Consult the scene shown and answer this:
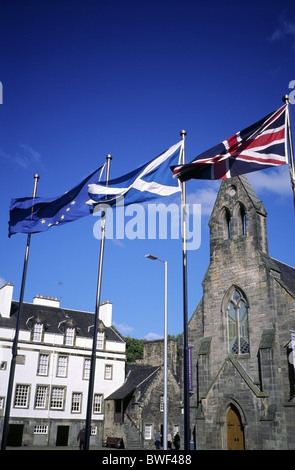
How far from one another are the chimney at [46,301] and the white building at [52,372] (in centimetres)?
12

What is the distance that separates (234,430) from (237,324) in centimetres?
634

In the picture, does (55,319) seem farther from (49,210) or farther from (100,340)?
(49,210)

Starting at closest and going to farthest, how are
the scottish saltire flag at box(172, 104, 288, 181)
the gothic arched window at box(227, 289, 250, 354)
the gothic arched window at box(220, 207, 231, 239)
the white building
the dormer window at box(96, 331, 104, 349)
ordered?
the scottish saltire flag at box(172, 104, 288, 181)
the gothic arched window at box(227, 289, 250, 354)
the gothic arched window at box(220, 207, 231, 239)
the white building
the dormer window at box(96, 331, 104, 349)

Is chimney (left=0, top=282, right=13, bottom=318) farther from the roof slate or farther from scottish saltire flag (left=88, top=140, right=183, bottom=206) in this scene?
scottish saltire flag (left=88, top=140, right=183, bottom=206)

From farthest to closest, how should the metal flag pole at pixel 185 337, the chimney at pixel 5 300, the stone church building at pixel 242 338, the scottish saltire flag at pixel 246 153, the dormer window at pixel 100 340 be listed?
the dormer window at pixel 100 340, the chimney at pixel 5 300, the stone church building at pixel 242 338, the scottish saltire flag at pixel 246 153, the metal flag pole at pixel 185 337

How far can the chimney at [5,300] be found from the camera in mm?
47394

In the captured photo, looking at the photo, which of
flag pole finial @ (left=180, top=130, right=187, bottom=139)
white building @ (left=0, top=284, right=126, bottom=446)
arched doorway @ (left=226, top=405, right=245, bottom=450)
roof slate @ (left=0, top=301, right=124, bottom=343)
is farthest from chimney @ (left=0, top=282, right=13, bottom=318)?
flag pole finial @ (left=180, top=130, right=187, bottom=139)

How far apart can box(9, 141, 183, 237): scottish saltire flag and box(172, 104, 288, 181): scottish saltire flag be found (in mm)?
891

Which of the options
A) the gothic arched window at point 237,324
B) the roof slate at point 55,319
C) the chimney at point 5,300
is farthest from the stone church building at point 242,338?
the chimney at point 5,300

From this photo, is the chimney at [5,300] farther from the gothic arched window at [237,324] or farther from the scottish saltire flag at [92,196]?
the scottish saltire flag at [92,196]

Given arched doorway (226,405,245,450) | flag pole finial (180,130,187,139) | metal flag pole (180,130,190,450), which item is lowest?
arched doorway (226,405,245,450)

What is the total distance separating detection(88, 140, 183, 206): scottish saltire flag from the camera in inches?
656

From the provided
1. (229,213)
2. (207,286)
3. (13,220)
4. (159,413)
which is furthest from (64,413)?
(13,220)
